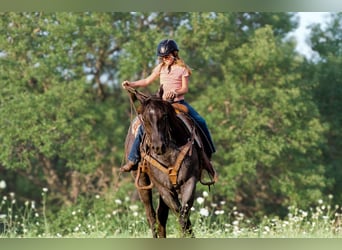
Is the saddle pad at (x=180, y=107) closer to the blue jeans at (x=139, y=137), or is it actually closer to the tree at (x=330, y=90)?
the blue jeans at (x=139, y=137)

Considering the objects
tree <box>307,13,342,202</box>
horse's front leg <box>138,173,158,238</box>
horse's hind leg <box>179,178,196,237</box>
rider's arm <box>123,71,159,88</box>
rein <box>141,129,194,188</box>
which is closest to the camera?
horse's hind leg <box>179,178,196,237</box>

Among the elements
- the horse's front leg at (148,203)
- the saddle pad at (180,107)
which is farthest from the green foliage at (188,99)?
the saddle pad at (180,107)

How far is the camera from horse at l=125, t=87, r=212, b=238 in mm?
7207

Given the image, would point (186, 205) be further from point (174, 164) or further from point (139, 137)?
point (139, 137)

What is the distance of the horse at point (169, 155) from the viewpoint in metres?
7.21

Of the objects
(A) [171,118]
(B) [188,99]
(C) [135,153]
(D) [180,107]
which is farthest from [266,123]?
(A) [171,118]

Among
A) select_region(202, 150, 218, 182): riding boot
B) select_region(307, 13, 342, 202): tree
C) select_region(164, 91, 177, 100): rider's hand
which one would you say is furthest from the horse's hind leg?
select_region(307, 13, 342, 202): tree

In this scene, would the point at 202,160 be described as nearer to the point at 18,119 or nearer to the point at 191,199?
the point at 191,199

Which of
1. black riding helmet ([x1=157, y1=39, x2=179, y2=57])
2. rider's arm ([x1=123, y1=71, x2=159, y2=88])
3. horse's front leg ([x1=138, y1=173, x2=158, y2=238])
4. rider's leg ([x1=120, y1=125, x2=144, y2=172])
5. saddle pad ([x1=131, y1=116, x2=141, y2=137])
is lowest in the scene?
horse's front leg ([x1=138, y1=173, x2=158, y2=238])

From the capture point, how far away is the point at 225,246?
283 cm

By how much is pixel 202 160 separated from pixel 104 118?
16.1 metres

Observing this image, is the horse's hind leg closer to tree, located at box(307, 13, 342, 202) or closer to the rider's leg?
the rider's leg

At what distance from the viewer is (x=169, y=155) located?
7695 mm

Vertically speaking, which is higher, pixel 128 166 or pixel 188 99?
pixel 188 99
